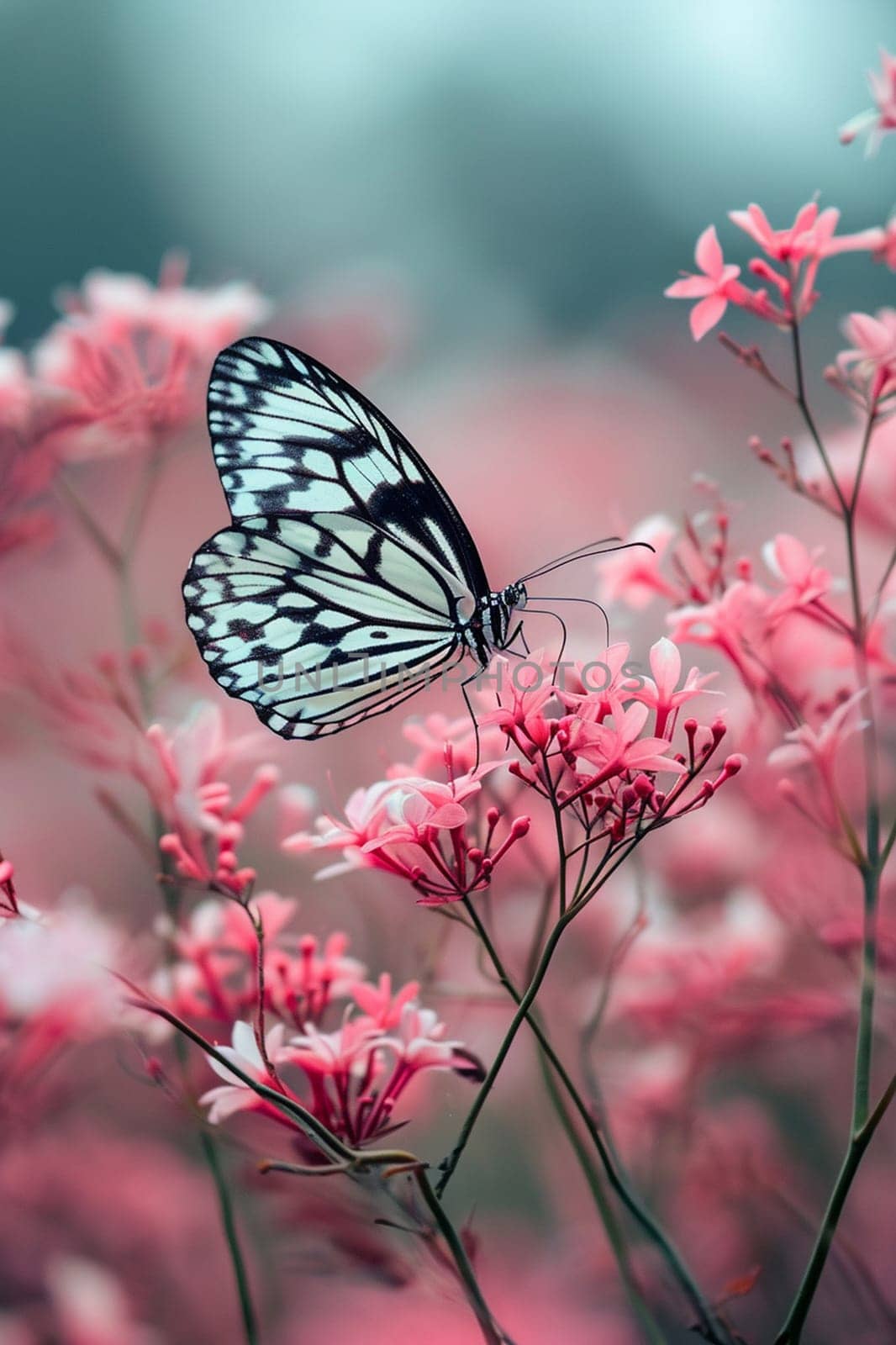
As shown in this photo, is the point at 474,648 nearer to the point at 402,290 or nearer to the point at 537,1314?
the point at 537,1314

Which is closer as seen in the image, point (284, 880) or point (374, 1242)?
point (374, 1242)

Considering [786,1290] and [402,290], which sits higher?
[402,290]

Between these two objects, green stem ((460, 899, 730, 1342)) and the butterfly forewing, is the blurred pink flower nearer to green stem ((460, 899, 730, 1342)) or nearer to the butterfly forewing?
green stem ((460, 899, 730, 1342))

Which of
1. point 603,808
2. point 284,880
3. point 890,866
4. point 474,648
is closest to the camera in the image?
point 603,808

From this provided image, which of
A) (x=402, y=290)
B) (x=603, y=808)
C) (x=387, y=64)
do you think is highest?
(x=387, y=64)

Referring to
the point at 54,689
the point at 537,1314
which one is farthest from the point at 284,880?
the point at 537,1314

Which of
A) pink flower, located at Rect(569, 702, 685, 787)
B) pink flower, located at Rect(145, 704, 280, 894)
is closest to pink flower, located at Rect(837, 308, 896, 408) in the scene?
pink flower, located at Rect(569, 702, 685, 787)

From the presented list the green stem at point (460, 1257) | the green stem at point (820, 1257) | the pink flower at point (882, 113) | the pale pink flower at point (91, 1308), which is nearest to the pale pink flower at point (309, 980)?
the green stem at point (460, 1257)

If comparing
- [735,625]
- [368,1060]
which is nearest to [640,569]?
[735,625]
